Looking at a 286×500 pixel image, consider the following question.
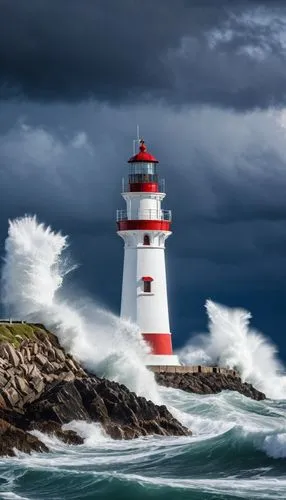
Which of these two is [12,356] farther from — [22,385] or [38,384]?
[22,385]

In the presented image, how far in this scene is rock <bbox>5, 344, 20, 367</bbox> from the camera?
32.1m

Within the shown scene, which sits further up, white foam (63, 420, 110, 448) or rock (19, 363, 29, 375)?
rock (19, 363, 29, 375)

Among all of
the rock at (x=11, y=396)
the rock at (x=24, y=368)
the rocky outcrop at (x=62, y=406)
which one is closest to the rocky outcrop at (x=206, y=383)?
the rocky outcrop at (x=62, y=406)

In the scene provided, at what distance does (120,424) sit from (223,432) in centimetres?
265

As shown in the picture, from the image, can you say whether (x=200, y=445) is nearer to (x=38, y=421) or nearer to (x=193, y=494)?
(x=38, y=421)

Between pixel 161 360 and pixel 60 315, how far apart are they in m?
3.23

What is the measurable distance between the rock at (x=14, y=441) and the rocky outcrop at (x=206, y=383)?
11080 millimetres

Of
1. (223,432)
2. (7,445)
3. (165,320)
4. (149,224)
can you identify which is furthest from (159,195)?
(7,445)

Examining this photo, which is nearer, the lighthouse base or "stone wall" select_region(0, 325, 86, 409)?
"stone wall" select_region(0, 325, 86, 409)

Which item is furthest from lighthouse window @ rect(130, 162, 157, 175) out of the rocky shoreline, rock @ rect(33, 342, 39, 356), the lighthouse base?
rock @ rect(33, 342, 39, 356)

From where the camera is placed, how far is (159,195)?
39.8 m

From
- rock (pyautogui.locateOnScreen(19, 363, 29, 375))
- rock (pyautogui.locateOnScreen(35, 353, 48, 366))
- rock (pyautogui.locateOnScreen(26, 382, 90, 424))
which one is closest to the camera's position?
rock (pyautogui.locateOnScreen(26, 382, 90, 424))

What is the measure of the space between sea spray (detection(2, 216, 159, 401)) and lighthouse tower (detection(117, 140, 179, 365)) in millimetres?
540

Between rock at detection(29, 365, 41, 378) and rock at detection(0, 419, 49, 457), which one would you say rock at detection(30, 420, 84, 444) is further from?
rock at detection(29, 365, 41, 378)
